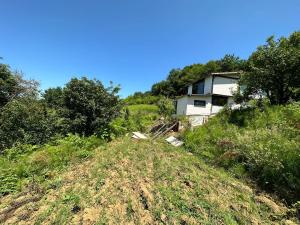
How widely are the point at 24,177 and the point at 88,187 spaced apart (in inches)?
94.6

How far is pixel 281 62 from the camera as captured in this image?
442 inches

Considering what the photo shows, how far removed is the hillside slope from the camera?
3.88m

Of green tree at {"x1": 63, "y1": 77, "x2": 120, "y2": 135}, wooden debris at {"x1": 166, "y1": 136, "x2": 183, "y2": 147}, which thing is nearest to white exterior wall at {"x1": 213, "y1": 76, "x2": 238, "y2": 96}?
wooden debris at {"x1": 166, "y1": 136, "x2": 183, "y2": 147}

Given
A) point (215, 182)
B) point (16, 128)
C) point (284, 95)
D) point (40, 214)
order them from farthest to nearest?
point (284, 95)
point (16, 128)
point (215, 182)
point (40, 214)

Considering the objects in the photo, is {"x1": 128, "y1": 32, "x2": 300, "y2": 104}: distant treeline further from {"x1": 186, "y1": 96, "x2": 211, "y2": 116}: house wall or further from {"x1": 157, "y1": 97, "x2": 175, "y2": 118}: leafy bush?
{"x1": 157, "y1": 97, "x2": 175, "y2": 118}: leafy bush

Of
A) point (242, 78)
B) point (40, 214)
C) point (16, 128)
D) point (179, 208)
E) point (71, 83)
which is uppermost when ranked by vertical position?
point (242, 78)

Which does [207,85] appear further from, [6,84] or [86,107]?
[6,84]

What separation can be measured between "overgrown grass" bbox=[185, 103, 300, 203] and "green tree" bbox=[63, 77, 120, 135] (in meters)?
4.31

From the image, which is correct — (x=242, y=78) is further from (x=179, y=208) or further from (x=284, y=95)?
(x=179, y=208)

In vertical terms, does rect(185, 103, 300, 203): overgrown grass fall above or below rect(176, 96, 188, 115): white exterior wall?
below

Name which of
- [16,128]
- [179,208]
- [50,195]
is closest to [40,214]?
[50,195]

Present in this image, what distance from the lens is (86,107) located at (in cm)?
1078

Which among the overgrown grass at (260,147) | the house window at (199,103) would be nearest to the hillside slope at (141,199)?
the overgrown grass at (260,147)

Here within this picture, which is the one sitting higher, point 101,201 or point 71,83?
point 71,83
